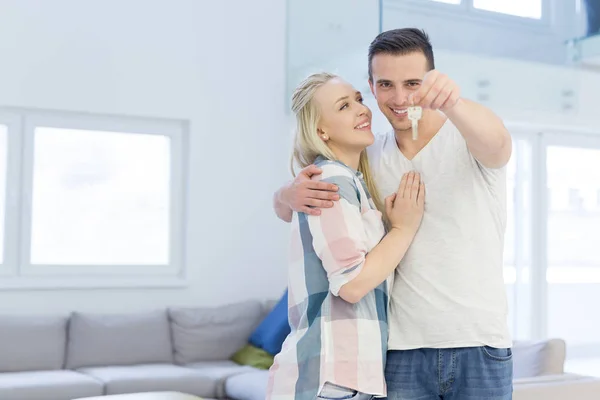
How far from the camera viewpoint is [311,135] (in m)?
2.05

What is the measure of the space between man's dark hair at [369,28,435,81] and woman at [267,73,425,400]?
0.92 feet

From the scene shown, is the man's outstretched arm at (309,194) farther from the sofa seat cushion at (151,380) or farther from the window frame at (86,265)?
the window frame at (86,265)

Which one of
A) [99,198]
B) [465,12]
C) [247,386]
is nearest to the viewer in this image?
[465,12]

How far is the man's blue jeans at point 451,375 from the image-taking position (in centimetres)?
185

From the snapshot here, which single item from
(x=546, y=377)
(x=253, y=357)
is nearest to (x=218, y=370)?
(x=253, y=357)

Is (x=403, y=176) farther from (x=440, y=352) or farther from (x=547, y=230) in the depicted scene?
A: (x=547, y=230)

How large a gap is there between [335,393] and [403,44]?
79cm

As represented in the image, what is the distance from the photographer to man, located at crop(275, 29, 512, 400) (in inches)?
73.1

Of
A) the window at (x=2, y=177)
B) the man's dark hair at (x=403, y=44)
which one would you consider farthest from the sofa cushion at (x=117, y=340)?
the man's dark hair at (x=403, y=44)

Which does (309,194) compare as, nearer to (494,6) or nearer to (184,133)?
(494,6)

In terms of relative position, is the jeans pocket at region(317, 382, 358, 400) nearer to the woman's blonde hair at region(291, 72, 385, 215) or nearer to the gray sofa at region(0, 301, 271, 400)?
the woman's blonde hair at region(291, 72, 385, 215)

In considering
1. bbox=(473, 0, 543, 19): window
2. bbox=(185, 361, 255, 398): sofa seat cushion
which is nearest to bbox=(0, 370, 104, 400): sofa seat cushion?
bbox=(185, 361, 255, 398): sofa seat cushion

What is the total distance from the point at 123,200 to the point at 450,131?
171 inches

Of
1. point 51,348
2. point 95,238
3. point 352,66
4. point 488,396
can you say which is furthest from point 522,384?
point 95,238
